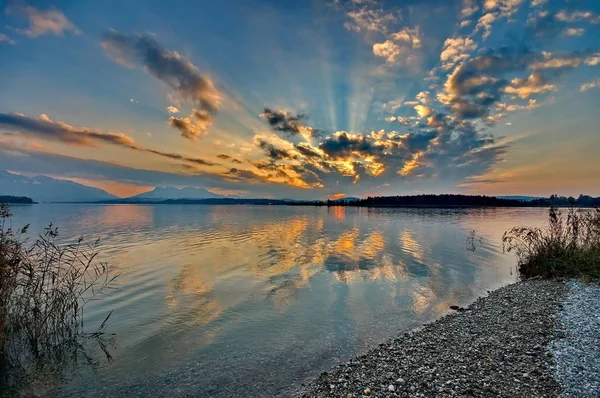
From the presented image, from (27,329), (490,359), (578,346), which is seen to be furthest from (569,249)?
(27,329)

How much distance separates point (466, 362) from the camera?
30.6 ft

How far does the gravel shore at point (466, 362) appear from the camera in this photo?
787cm

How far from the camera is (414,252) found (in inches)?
1411

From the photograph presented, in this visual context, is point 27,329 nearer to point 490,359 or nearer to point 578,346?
point 490,359

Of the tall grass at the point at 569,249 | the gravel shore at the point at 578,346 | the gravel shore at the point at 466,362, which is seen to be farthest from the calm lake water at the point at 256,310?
the gravel shore at the point at 578,346

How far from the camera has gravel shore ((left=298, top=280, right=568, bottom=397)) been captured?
787cm

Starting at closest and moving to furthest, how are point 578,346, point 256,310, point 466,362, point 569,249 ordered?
1. point 466,362
2. point 578,346
3. point 256,310
4. point 569,249

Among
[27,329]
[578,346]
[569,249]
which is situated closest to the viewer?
[578,346]

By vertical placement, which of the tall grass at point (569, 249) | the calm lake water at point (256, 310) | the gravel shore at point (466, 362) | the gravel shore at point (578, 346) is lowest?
the calm lake water at point (256, 310)

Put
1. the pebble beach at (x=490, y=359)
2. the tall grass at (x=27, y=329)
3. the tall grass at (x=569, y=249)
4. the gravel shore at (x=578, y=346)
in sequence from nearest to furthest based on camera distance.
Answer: the gravel shore at (x=578, y=346), the pebble beach at (x=490, y=359), the tall grass at (x=27, y=329), the tall grass at (x=569, y=249)

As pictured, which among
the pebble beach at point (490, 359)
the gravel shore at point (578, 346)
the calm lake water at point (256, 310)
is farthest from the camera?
the calm lake water at point (256, 310)

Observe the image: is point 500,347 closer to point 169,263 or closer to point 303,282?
point 303,282

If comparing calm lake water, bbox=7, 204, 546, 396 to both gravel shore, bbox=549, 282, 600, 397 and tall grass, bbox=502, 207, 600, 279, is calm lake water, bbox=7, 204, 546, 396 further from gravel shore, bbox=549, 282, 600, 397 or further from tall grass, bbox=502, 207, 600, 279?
gravel shore, bbox=549, 282, 600, 397

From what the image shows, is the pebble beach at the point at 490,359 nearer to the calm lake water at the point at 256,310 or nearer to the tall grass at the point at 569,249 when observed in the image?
the calm lake water at the point at 256,310
